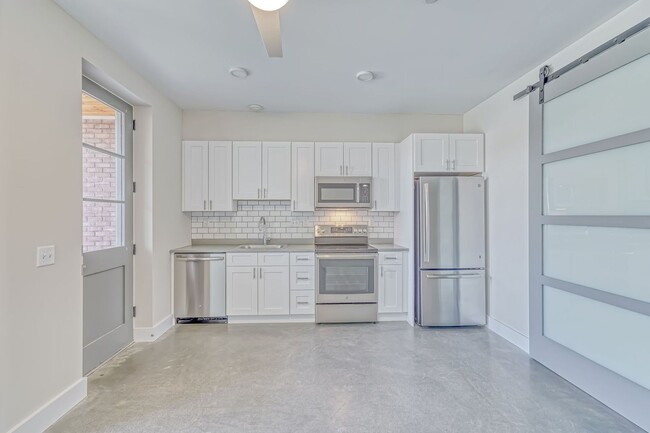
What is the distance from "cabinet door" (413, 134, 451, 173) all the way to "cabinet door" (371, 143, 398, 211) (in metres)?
0.49

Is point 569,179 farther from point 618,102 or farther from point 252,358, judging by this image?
point 252,358

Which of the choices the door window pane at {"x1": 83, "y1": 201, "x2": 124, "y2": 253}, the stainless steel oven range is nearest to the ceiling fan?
the door window pane at {"x1": 83, "y1": 201, "x2": 124, "y2": 253}

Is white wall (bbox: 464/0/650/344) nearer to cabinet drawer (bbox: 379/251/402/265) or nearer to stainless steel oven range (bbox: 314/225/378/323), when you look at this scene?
cabinet drawer (bbox: 379/251/402/265)

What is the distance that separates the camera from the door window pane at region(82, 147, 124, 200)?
2615 millimetres

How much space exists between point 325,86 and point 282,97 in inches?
23.8

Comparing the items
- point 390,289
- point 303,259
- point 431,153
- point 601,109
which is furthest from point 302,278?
point 601,109

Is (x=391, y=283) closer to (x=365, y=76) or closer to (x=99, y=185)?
(x=365, y=76)

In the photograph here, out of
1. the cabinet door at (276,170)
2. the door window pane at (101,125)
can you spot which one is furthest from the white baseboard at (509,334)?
the door window pane at (101,125)

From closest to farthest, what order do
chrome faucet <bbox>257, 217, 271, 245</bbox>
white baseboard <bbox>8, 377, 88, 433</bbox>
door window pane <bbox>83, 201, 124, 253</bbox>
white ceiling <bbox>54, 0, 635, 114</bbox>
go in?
1. white baseboard <bbox>8, 377, 88, 433</bbox>
2. white ceiling <bbox>54, 0, 635, 114</bbox>
3. door window pane <bbox>83, 201, 124, 253</bbox>
4. chrome faucet <bbox>257, 217, 271, 245</bbox>

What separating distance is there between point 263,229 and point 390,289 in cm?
188

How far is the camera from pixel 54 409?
2053 millimetres

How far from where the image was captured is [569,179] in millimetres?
2531

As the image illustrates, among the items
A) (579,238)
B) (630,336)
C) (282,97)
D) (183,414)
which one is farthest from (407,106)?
(183,414)

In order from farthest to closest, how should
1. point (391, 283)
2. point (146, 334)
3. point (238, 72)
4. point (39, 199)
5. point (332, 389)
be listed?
point (391, 283), point (146, 334), point (238, 72), point (332, 389), point (39, 199)
